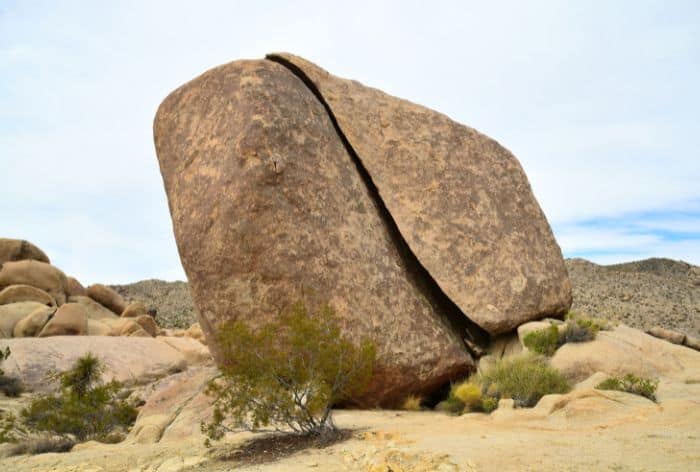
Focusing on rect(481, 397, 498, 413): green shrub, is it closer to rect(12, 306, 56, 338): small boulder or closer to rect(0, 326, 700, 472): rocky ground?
rect(0, 326, 700, 472): rocky ground

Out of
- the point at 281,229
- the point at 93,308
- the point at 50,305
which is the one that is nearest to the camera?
the point at 281,229

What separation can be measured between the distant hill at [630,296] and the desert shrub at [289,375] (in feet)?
57.5

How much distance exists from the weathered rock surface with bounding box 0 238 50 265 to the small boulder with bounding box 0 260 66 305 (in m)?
1.43

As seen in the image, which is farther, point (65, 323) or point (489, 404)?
point (65, 323)

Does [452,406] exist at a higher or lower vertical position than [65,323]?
lower

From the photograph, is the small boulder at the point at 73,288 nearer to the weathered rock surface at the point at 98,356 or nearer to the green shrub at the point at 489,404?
the weathered rock surface at the point at 98,356

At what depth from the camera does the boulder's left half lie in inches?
359

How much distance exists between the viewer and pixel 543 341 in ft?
33.9

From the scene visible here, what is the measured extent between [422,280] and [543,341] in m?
2.08

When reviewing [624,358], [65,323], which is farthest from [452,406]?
[65,323]

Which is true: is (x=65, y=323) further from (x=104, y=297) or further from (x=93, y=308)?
(x=104, y=297)

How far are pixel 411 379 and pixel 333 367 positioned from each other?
2.40 meters

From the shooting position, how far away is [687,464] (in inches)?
201

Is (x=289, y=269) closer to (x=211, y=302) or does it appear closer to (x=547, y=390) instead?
(x=211, y=302)
